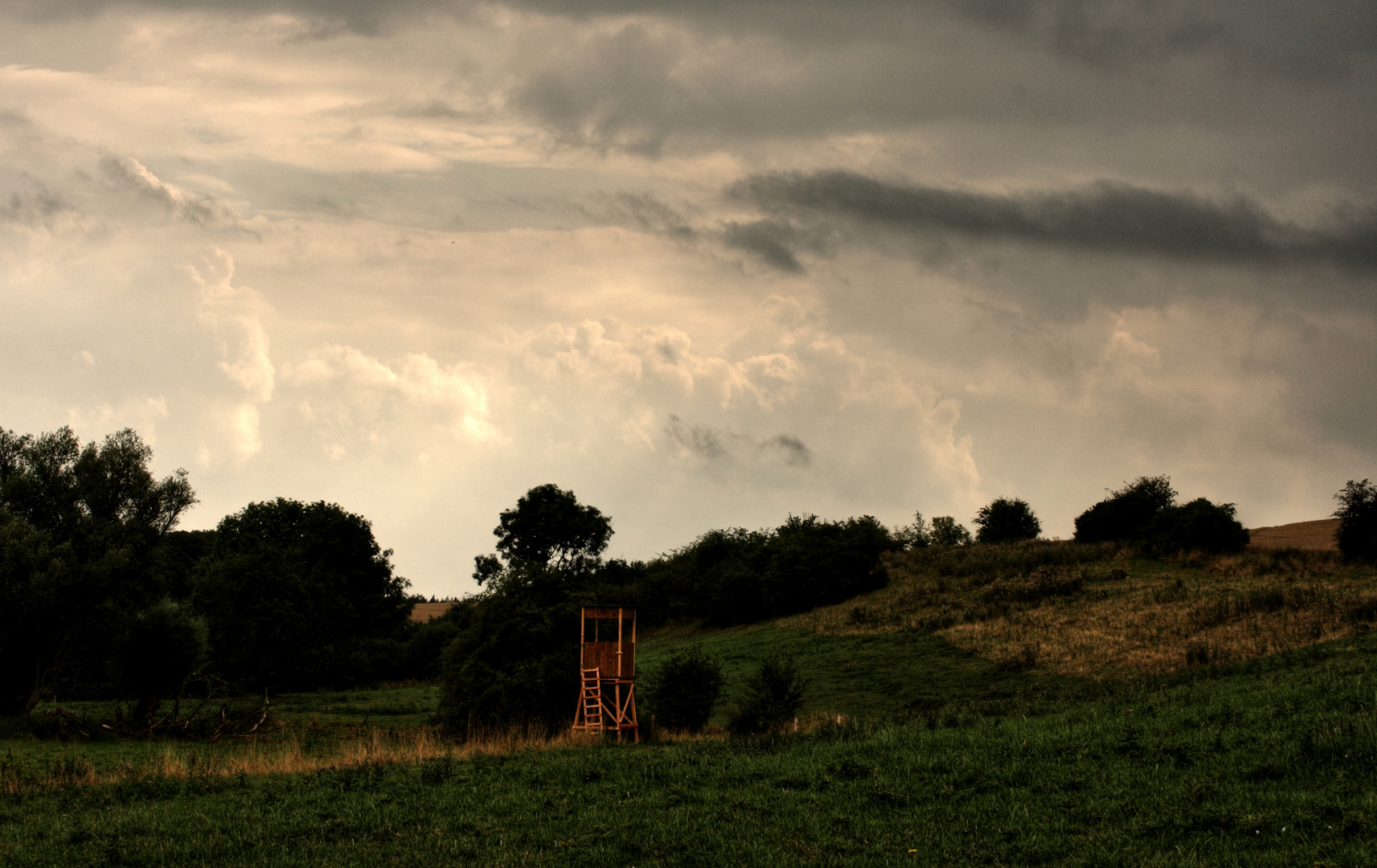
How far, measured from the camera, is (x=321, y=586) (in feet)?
209

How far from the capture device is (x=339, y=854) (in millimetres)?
11711

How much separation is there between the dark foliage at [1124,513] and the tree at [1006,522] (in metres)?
27.1

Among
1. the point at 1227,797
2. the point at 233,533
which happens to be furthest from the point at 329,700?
the point at 1227,797

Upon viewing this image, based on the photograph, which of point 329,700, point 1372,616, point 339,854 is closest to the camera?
point 339,854

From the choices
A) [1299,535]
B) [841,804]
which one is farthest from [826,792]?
[1299,535]

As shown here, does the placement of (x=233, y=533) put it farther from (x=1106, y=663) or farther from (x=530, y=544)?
(x=1106, y=663)

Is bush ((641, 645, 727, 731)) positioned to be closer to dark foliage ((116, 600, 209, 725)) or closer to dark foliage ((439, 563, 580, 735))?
dark foliage ((439, 563, 580, 735))

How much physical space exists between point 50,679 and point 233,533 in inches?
1564

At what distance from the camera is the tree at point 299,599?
172 ft

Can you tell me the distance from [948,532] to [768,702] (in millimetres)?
101966

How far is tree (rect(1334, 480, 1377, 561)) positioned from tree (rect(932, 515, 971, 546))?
224 ft

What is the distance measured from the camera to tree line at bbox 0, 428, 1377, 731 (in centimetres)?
3180

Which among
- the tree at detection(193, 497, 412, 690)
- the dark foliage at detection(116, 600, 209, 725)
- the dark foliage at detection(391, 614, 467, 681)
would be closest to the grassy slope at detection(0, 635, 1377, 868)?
the dark foliage at detection(116, 600, 209, 725)

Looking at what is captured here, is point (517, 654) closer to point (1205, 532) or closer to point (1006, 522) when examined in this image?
point (1205, 532)
